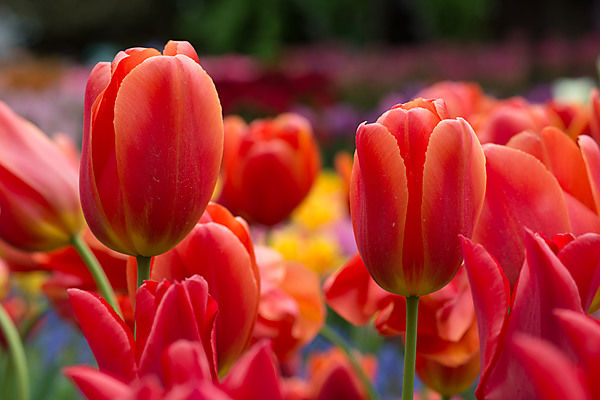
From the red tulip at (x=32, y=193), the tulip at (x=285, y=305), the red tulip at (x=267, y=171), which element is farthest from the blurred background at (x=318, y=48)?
the red tulip at (x=32, y=193)

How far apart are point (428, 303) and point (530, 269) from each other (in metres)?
0.15

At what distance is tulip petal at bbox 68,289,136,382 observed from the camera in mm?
261

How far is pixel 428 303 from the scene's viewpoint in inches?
15.9

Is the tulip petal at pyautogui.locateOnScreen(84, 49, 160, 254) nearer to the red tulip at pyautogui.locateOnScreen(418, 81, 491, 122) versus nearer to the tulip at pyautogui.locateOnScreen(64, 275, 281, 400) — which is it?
the tulip at pyautogui.locateOnScreen(64, 275, 281, 400)

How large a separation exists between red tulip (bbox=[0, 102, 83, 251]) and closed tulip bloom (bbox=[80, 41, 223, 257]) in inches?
4.2

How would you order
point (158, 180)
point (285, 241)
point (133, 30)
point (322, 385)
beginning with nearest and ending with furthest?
point (158, 180) → point (322, 385) → point (285, 241) → point (133, 30)

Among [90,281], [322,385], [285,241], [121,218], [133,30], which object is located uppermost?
[121,218]

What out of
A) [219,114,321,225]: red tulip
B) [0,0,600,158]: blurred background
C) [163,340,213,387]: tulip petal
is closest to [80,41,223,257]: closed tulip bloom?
[163,340,213,387]: tulip petal

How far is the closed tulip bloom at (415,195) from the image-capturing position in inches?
11.4

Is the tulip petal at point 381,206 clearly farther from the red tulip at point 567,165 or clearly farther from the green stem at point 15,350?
the green stem at point 15,350

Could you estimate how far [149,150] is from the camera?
0.30 metres

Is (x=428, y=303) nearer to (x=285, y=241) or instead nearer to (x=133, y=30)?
(x=285, y=241)

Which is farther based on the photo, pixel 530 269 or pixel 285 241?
pixel 285 241

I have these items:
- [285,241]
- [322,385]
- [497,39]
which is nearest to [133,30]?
[497,39]
